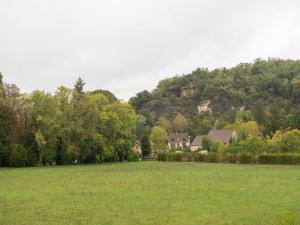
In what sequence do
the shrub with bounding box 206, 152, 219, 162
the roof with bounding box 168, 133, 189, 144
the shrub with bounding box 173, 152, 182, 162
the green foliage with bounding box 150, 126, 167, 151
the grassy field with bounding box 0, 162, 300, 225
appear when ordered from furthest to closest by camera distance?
the roof with bounding box 168, 133, 189, 144 → the green foliage with bounding box 150, 126, 167, 151 → the shrub with bounding box 173, 152, 182, 162 → the shrub with bounding box 206, 152, 219, 162 → the grassy field with bounding box 0, 162, 300, 225

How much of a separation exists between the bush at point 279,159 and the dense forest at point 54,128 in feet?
75.7

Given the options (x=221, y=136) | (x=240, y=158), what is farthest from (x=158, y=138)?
(x=240, y=158)

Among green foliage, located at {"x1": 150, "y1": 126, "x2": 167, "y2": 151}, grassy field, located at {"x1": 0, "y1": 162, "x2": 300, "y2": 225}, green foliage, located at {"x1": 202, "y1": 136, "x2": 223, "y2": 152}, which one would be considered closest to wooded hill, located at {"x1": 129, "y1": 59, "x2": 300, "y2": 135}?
green foliage, located at {"x1": 150, "y1": 126, "x2": 167, "y2": 151}

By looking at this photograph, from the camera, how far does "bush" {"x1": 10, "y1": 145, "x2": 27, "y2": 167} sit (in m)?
61.1

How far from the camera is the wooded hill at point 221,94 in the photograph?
6117 inches

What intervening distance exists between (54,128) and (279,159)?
3115 centimetres

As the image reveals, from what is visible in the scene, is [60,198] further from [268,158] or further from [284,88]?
[284,88]

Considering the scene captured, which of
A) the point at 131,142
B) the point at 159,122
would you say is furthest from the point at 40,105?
the point at 159,122

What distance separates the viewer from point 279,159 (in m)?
59.1

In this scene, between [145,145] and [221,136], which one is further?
[221,136]

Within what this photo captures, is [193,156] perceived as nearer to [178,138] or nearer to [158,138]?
[158,138]

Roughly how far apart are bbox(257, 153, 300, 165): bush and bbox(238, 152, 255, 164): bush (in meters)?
0.97

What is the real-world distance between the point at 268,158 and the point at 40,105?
3247cm

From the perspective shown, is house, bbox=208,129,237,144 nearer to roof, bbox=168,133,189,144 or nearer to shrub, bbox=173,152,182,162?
roof, bbox=168,133,189,144
